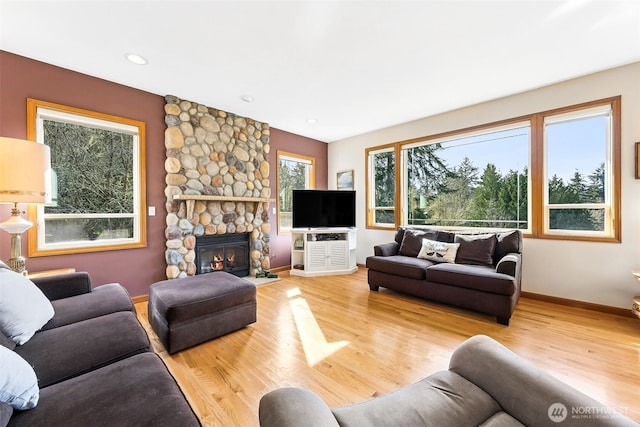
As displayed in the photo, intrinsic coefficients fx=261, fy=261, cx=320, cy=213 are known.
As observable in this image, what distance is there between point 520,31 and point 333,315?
308cm

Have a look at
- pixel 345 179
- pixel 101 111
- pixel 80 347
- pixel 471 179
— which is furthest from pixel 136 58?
pixel 471 179

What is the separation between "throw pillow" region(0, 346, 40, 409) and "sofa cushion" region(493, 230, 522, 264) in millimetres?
3805

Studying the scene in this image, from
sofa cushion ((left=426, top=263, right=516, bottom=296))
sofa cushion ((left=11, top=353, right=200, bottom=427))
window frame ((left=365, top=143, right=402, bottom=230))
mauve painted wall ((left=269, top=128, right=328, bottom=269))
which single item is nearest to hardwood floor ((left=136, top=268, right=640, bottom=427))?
sofa cushion ((left=426, top=263, right=516, bottom=296))

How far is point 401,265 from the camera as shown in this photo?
3.29m

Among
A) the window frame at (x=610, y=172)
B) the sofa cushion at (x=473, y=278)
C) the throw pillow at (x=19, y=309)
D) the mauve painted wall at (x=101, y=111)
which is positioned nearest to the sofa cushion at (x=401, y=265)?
the sofa cushion at (x=473, y=278)

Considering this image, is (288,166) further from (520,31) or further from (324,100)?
(520,31)

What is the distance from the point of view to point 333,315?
2791 millimetres

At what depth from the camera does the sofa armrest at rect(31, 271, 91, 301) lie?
1.96m

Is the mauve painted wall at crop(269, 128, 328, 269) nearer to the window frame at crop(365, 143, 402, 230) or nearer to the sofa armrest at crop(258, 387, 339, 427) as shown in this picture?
the window frame at crop(365, 143, 402, 230)

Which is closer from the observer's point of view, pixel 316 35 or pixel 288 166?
pixel 316 35

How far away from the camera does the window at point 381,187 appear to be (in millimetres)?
4724

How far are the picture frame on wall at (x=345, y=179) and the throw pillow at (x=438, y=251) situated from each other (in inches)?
83.6

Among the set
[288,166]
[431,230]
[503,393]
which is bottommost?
[503,393]

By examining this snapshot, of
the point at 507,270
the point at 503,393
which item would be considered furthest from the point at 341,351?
the point at 507,270
